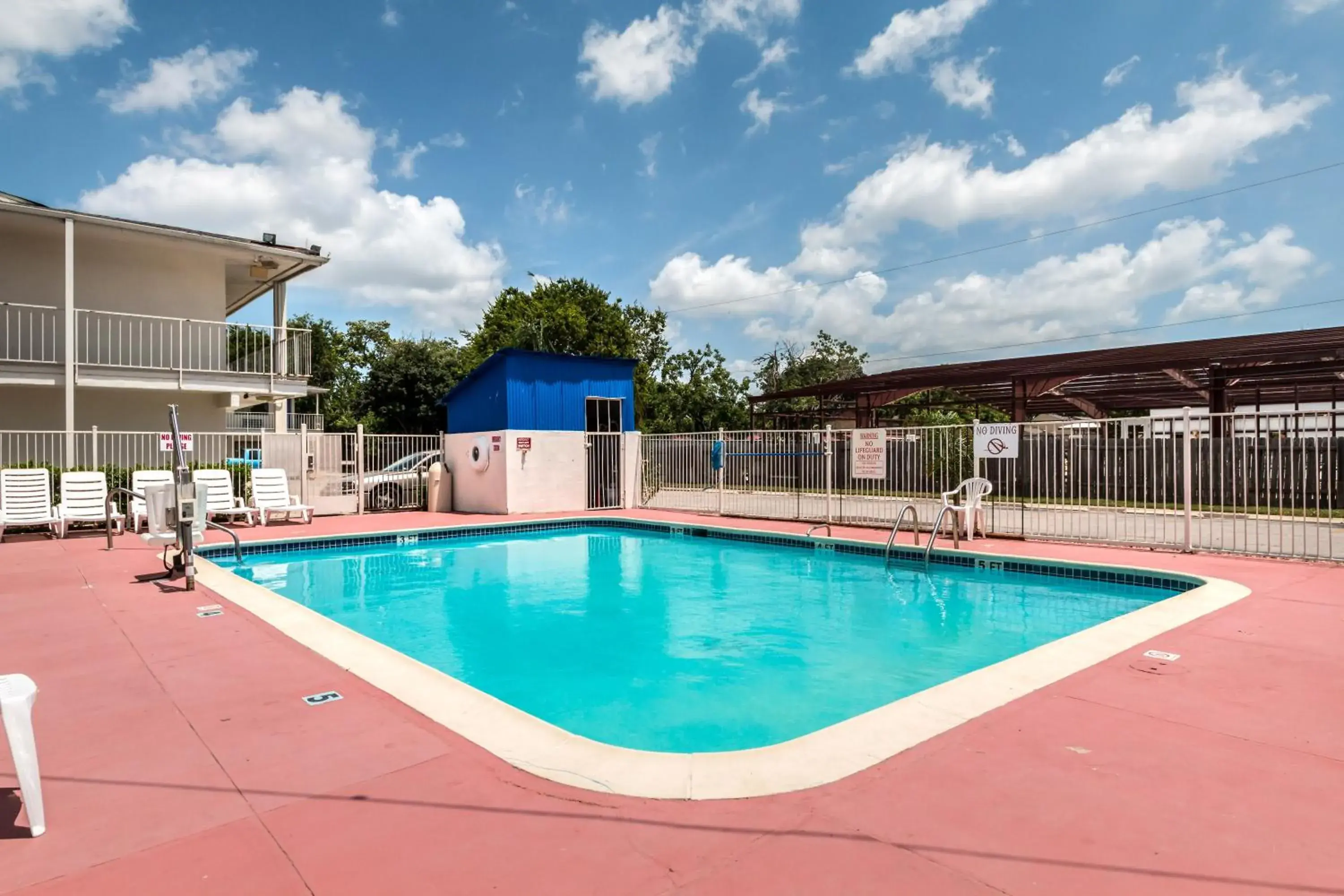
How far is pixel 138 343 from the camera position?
1661cm

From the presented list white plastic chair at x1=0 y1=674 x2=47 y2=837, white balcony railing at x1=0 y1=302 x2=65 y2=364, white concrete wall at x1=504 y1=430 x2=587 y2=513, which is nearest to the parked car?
white concrete wall at x1=504 y1=430 x2=587 y2=513

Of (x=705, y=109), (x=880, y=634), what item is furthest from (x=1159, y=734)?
(x=705, y=109)

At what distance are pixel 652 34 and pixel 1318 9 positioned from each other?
417 inches

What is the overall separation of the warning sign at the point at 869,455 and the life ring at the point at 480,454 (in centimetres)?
833

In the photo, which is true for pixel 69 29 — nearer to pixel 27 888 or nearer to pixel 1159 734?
pixel 27 888

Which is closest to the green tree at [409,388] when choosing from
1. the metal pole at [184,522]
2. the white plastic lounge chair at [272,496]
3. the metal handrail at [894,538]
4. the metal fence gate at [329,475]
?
the metal fence gate at [329,475]

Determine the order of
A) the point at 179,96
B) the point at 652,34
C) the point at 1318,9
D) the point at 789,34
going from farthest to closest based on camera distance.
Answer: the point at 789,34
the point at 652,34
the point at 179,96
the point at 1318,9

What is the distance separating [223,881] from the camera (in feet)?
7.26

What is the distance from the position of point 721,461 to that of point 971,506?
6243mm

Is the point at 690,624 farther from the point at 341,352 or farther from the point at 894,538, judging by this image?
the point at 341,352

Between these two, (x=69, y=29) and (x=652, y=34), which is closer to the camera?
(x=69, y=29)

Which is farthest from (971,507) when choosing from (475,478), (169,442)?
(169,442)

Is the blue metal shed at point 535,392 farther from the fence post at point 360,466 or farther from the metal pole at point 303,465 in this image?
the metal pole at point 303,465

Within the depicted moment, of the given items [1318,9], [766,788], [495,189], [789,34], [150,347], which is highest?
[789,34]
